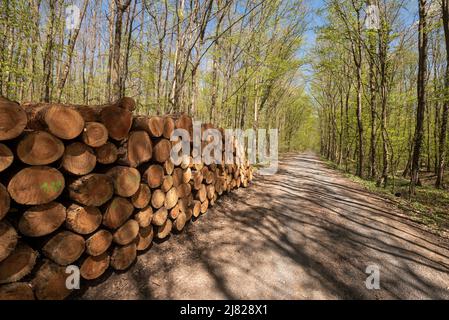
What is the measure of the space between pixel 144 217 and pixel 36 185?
1.44 meters

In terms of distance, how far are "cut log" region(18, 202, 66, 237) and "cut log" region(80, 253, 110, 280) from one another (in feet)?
1.93

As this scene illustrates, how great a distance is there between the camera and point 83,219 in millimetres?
2391

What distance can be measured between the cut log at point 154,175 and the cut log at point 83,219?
2.75 ft

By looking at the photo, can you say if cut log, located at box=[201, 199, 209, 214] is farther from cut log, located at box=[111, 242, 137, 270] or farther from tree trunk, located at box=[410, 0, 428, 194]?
tree trunk, located at box=[410, 0, 428, 194]

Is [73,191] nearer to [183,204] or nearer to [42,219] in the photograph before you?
[42,219]

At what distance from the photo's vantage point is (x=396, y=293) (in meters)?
2.91

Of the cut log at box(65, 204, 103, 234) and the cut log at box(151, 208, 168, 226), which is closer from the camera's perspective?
the cut log at box(65, 204, 103, 234)

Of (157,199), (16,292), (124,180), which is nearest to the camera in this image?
(16,292)

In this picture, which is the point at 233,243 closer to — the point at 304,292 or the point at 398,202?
the point at 304,292

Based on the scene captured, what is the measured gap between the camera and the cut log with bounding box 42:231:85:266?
7.16 feet

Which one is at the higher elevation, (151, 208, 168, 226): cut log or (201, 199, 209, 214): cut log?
(151, 208, 168, 226): cut log

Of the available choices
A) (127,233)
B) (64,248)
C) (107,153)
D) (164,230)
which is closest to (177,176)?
(164,230)

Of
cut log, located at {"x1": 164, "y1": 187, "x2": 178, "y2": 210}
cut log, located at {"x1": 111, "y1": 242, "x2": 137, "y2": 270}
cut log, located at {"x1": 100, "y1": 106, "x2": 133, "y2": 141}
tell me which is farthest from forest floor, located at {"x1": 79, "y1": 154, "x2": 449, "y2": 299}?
cut log, located at {"x1": 100, "y1": 106, "x2": 133, "y2": 141}
